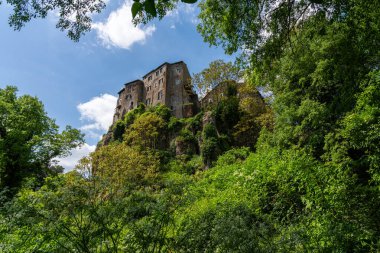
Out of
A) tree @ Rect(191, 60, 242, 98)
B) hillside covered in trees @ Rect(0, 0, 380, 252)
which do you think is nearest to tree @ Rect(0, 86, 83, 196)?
hillside covered in trees @ Rect(0, 0, 380, 252)

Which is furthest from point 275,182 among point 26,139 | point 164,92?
point 164,92

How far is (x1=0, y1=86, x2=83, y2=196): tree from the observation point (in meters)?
18.9

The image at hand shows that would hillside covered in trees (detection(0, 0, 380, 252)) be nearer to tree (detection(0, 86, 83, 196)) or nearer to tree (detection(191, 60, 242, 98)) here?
tree (detection(0, 86, 83, 196))

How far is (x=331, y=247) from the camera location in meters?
5.79

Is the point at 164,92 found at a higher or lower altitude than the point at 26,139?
higher

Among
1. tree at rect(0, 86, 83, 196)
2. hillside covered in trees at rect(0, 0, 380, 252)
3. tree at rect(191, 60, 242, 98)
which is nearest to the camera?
hillside covered in trees at rect(0, 0, 380, 252)

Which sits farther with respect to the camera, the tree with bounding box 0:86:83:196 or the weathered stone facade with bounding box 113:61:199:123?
the weathered stone facade with bounding box 113:61:199:123

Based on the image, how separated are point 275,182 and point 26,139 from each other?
19702 millimetres

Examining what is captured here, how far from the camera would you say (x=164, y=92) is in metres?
47.1

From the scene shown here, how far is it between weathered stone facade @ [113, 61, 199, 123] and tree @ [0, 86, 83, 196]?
2068 centimetres

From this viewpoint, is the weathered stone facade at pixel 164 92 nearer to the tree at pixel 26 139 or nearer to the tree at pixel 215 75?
the tree at pixel 215 75

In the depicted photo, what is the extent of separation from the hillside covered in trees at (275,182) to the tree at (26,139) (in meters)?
0.19

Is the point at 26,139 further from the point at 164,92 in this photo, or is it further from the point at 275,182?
the point at 164,92

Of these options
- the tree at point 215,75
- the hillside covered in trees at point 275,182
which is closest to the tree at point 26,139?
the hillside covered in trees at point 275,182
